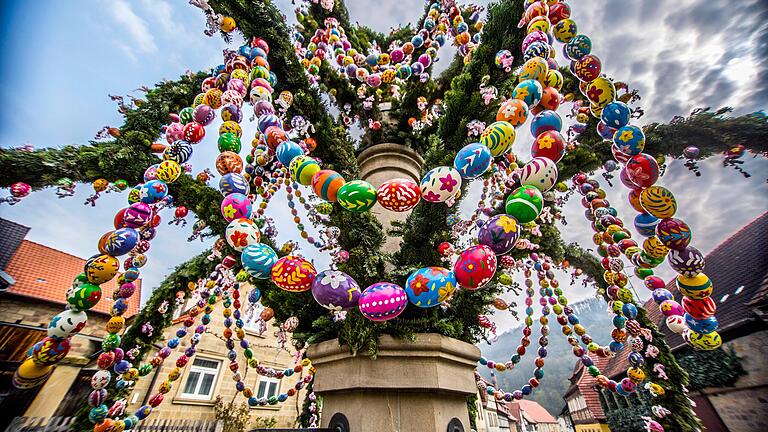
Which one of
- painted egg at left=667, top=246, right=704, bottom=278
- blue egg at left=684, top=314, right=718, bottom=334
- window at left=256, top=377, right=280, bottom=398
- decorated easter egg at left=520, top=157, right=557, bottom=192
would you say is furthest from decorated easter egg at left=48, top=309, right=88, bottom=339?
window at left=256, top=377, right=280, bottom=398

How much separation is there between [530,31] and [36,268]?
16.8 m

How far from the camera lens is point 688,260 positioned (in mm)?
2084

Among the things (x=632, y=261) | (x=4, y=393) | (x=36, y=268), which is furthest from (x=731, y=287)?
(x=36, y=268)

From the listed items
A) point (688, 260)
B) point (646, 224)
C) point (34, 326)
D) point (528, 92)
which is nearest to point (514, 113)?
point (528, 92)

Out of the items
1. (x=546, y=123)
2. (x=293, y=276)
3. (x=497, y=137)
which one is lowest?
(x=293, y=276)

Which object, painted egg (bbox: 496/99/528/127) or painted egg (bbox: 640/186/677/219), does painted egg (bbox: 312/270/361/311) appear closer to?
painted egg (bbox: 496/99/528/127)

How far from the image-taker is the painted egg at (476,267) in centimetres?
160

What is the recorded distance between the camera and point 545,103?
235 cm

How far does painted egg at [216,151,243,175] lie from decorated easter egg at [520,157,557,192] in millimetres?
2400

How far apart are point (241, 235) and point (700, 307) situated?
3.79m

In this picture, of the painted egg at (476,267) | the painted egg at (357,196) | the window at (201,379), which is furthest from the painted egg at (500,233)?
the window at (201,379)

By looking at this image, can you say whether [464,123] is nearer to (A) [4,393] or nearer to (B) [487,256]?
(B) [487,256]

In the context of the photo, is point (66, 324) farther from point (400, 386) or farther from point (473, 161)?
point (473, 161)

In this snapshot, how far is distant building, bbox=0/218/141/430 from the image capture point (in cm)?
771
